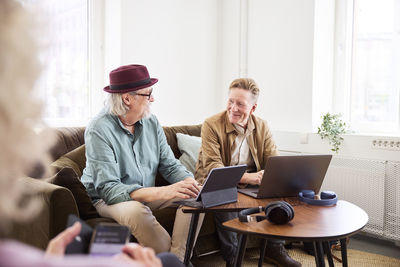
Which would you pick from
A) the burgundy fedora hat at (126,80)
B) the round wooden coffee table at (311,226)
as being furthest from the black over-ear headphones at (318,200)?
the burgundy fedora hat at (126,80)

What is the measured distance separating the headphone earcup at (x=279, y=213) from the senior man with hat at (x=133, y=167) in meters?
0.52

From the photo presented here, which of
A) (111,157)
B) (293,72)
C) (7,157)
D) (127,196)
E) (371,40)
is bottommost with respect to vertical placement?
(127,196)

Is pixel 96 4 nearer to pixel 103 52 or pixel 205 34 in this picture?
pixel 103 52

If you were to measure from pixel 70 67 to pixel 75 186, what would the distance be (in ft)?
5.43

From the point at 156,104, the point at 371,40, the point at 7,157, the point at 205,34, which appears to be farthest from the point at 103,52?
the point at 7,157

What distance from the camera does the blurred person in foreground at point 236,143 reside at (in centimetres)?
Result: 259

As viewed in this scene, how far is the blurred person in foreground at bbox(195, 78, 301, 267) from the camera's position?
259cm

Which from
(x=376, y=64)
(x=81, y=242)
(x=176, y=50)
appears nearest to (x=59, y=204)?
(x=81, y=242)

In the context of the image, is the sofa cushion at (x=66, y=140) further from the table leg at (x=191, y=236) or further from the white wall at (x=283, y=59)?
the white wall at (x=283, y=59)

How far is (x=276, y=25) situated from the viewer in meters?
3.89

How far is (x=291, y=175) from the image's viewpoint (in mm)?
2010

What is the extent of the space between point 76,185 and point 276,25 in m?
2.58

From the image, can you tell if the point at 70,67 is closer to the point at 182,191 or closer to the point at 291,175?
the point at 182,191

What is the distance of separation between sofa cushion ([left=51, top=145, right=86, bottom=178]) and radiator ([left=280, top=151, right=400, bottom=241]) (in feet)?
6.53
